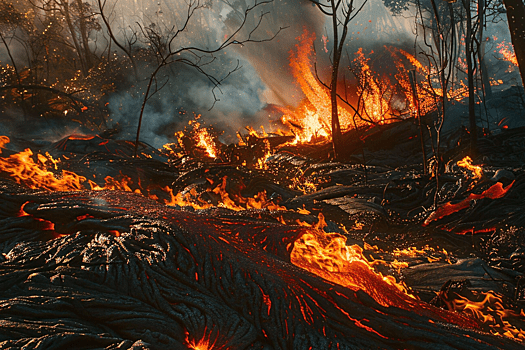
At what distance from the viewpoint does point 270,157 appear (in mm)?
11109

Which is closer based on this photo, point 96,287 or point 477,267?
point 96,287

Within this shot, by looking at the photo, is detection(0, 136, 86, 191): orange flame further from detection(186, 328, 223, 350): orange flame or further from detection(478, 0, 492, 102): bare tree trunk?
detection(478, 0, 492, 102): bare tree trunk

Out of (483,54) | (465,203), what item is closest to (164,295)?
(465,203)

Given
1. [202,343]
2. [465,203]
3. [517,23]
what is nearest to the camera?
[202,343]

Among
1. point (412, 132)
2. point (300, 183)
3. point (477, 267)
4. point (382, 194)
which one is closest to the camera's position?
point (477, 267)

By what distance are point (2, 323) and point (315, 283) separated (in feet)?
6.03

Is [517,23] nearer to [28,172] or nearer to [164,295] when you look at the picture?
[164,295]

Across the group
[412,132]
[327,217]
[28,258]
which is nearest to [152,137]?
[412,132]

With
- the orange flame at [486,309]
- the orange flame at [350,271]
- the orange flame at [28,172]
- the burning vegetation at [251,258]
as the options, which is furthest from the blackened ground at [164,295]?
the orange flame at [28,172]

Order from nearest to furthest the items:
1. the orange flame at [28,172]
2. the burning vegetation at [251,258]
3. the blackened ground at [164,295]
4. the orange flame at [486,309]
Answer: the blackened ground at [164,295], the burning vegetation at [251,258], the orange flame at [486,309], the orange flame at [28,172]

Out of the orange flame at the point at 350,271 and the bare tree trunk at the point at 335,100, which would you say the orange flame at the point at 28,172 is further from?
the bare tree trunk at the point at 335,100

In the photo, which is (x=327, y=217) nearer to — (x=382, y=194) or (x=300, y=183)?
(x=382, y=194)

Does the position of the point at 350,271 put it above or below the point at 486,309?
above

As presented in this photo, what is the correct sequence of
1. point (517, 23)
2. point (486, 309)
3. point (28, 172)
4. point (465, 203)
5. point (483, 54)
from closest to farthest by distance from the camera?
point (486, 309), point (28, 172), point (517, 23), point (465, 203), point (483, 54)
